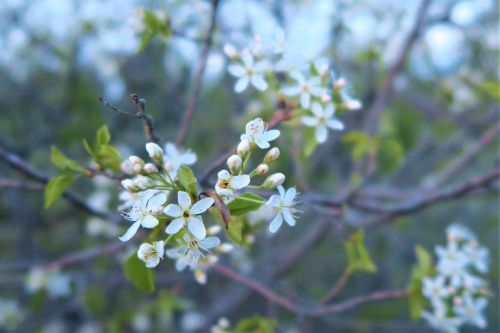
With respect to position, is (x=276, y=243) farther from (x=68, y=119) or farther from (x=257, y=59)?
(x=257, y=59)

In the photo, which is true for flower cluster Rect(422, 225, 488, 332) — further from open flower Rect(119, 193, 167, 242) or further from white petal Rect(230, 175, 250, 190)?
open flower Rect(119, 193, 167, 242)

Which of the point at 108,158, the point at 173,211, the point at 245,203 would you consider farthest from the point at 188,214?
the point at 108,158

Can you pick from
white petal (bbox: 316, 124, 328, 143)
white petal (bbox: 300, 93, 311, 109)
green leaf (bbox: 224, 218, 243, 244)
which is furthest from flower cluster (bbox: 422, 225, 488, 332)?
green leaf (bbox: 224, 218, 243, 244)

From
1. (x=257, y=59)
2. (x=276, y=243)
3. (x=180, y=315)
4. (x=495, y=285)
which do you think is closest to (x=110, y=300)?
(x=180, y=315)

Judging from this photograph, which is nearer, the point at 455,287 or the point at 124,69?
the point at 455,287

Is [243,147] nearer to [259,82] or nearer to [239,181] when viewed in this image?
[239,181]
